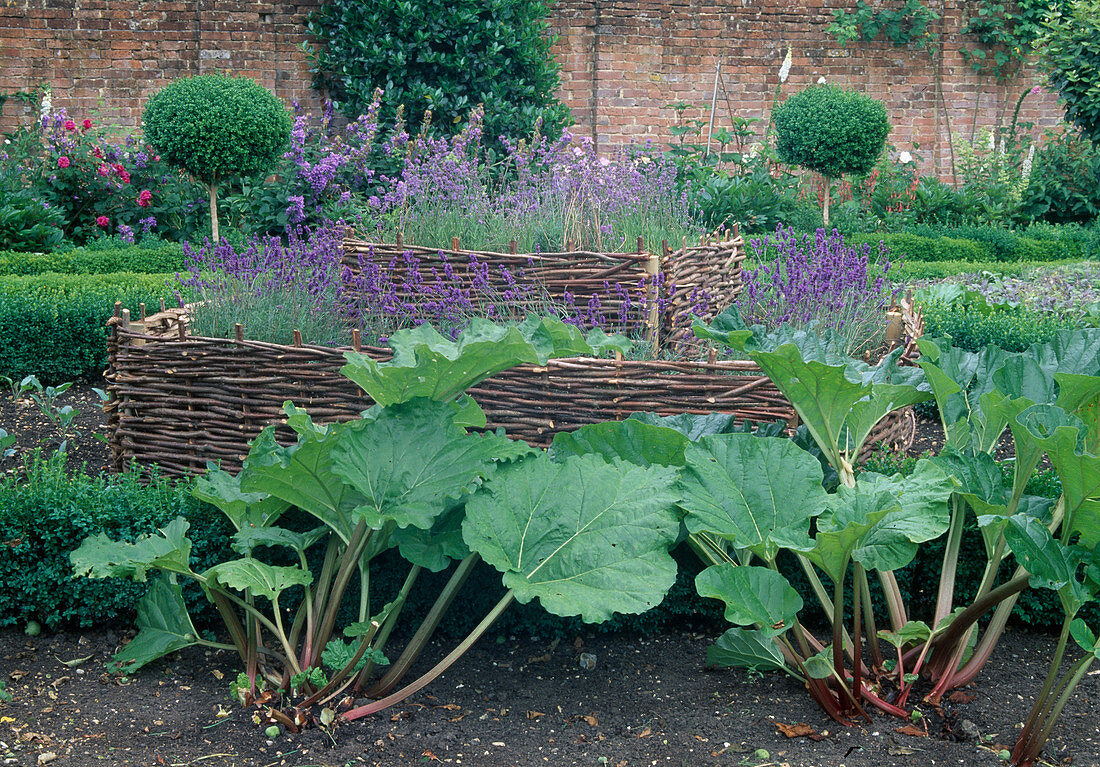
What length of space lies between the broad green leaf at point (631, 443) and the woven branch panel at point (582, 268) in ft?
4.68

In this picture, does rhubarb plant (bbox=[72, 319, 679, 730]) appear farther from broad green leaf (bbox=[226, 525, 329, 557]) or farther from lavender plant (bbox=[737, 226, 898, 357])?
lavender plant (bbox=[737, 226, 898, 357])

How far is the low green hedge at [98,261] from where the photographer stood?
728 cm

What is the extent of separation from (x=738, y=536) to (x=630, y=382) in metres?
1.01

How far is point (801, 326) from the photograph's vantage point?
12.5ft

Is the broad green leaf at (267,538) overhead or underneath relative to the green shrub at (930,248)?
underneath

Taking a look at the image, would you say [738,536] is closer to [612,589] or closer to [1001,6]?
[612,589]

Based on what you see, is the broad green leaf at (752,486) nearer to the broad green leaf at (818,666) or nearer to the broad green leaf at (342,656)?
the broad green leaf at (818,666)

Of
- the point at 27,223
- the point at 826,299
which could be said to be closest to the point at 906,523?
the point at 826,299

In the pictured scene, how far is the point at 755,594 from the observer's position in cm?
196

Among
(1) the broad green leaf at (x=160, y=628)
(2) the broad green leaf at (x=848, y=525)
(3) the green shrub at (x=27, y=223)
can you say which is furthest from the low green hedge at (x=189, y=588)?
(3) the green shrub at (x=27, y=223)

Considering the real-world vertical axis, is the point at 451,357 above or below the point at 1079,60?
below


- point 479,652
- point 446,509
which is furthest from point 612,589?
point 479,652

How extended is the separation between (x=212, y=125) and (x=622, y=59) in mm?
5724

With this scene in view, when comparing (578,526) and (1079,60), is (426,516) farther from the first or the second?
(1079,60)
